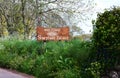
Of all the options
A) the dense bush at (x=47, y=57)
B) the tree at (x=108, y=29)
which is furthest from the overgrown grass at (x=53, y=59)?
the tree at (x=108, y=29)

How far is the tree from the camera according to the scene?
10312 millimetres

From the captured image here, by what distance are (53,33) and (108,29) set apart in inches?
178

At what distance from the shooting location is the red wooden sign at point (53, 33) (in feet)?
48.1

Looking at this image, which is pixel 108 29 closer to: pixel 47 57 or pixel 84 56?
pixel 84 56

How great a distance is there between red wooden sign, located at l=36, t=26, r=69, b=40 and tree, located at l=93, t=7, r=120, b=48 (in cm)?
395

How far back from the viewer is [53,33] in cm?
1477

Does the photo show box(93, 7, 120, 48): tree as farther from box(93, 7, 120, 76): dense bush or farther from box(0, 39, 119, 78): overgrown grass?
box(0, 39, 119, 78): overgrown grass

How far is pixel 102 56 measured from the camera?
1062 centimetres

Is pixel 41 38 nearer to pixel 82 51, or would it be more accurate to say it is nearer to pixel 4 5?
pixel 82 51

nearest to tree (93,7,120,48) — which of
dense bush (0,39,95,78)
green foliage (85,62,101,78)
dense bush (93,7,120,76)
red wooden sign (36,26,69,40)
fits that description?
dense bush (93,7,120,76)

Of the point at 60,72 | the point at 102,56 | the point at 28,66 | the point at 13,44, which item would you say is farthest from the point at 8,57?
the point at 102,56

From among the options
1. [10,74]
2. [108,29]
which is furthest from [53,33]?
[108,29]

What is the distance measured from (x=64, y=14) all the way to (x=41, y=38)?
16.1 m

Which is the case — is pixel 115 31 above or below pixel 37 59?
above
